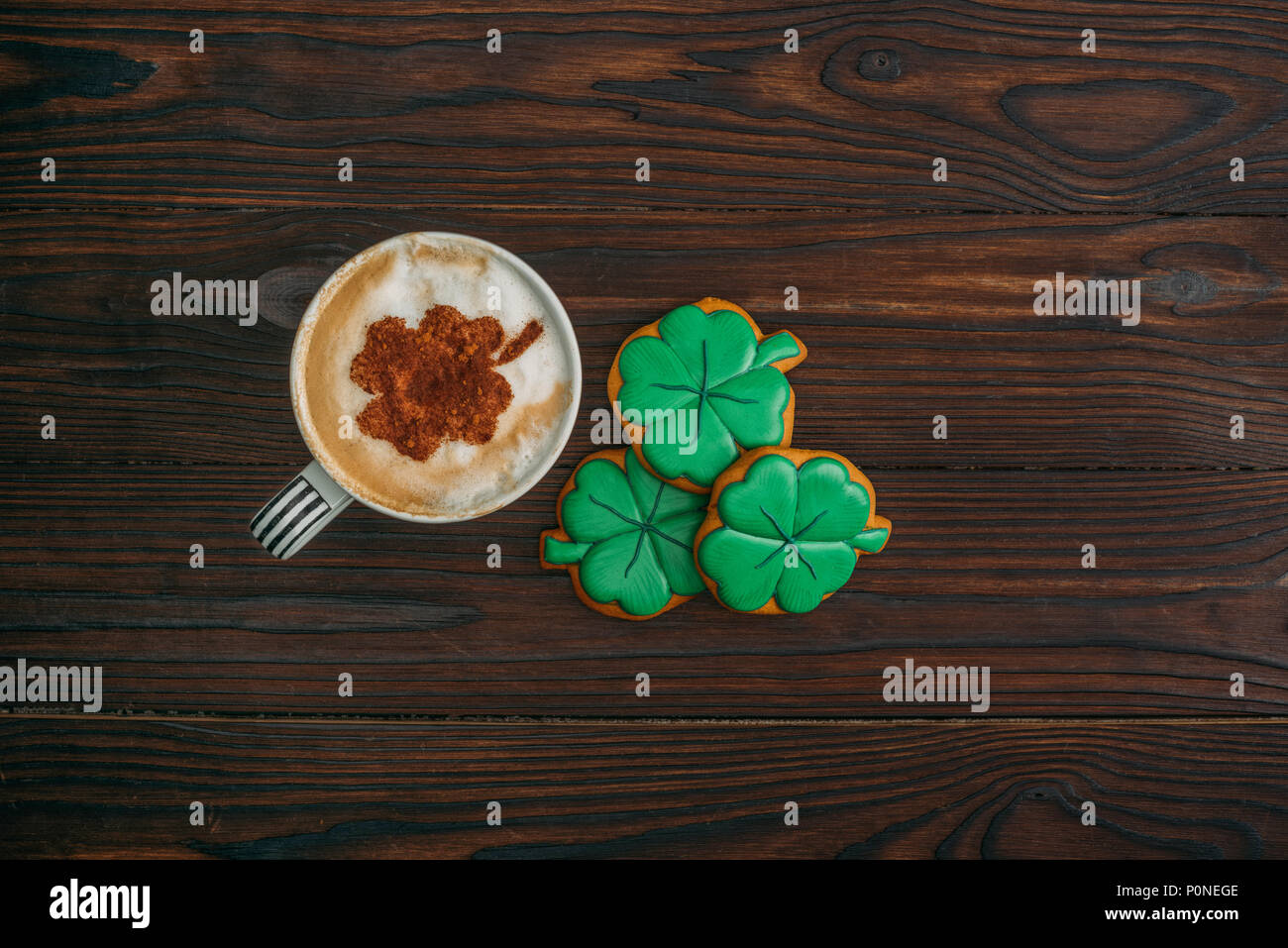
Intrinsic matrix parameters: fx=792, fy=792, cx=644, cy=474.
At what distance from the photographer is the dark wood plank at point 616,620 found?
0.82 metres

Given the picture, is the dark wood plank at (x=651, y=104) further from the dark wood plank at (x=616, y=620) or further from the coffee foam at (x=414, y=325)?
the dark wood plank at (x=616, y=620)

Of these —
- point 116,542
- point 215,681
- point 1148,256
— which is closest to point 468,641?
point 215,681

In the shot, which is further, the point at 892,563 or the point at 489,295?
the point at 892,563

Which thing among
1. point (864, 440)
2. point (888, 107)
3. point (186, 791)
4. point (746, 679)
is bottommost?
point (186, 791)

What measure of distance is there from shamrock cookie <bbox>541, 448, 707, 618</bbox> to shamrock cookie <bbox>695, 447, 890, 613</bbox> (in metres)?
0.04

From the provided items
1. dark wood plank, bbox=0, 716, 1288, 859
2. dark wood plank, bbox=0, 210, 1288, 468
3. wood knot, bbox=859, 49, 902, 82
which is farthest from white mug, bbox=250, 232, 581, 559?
wood knot, bbox=859, 49, 902, 82

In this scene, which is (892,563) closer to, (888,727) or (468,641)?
(888,727)

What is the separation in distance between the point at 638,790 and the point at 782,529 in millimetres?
327

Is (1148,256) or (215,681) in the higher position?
(1148,256)

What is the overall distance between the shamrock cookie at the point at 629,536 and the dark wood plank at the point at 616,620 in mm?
39

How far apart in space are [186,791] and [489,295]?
0.61 m

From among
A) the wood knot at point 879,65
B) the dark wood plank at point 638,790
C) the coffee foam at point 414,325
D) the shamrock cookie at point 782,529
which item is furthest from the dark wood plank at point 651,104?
the dark wood plank at point 638,790

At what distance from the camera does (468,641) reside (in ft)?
2.71

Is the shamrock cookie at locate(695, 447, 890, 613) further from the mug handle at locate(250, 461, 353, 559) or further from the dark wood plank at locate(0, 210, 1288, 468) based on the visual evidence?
the mug handle at locate(250, 461, 353, 559)
